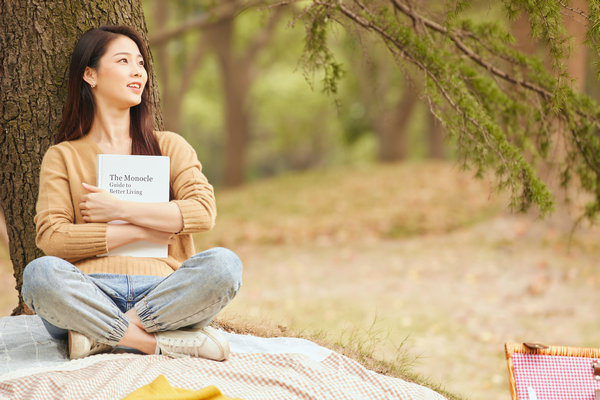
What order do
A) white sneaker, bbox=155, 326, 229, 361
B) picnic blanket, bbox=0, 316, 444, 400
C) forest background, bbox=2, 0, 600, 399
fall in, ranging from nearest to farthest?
picnic blanket, bbox=0, 316, 444, 400 < white sneaker, bbox=155, 326, 229, 361 < forest background, bbox=2, 0, 600, 399

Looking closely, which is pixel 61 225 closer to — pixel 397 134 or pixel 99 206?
pixel 99 206

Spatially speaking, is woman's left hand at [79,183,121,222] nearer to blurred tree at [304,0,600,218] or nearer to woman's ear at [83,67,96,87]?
woman's ear at [83,67,96,87]

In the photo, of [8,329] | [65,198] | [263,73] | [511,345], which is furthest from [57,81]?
[263,73]

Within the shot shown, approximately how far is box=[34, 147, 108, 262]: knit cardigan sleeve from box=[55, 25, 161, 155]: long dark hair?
205mm

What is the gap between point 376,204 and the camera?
10305 millimetres

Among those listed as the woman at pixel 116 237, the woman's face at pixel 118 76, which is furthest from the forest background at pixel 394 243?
the woman at pixel 116 237

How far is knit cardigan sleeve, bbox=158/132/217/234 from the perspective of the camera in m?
2.68

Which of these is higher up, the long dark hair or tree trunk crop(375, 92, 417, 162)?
tree trunk crop(375, 92, 417, 162)

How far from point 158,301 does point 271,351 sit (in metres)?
0.58

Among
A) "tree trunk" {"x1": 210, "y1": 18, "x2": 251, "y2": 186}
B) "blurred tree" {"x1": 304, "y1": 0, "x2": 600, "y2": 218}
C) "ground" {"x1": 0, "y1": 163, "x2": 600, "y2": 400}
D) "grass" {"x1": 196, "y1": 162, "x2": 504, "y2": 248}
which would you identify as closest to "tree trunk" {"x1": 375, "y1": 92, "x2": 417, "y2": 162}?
"grass" {"x1": 196, "y1": 162, "x2": 504, "y2": 248}

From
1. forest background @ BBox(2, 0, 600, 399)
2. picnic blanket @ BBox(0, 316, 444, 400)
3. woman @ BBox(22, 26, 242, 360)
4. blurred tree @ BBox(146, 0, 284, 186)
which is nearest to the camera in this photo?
picnic blanket @ BBox(0, 316, 444, 400)

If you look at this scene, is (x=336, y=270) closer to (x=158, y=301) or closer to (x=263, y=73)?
(x=158, y=301)

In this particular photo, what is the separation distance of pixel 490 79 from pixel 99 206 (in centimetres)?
227

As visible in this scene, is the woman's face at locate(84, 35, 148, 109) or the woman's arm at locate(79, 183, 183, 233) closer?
the woman's arm at locate(79, 183, 183, 233)
